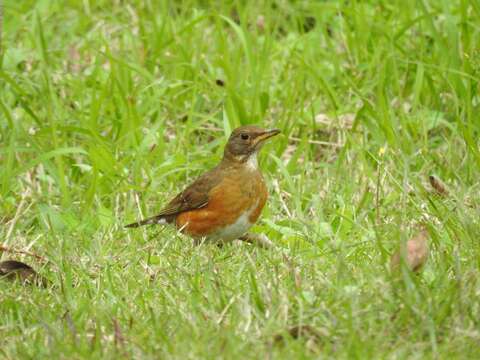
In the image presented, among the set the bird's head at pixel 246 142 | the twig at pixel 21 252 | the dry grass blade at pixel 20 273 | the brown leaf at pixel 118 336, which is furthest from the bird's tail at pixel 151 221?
the brown leaf at pixel 118 336

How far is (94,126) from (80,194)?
659 mm

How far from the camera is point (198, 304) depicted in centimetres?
490

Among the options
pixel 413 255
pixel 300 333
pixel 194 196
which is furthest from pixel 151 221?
pixel 300 333

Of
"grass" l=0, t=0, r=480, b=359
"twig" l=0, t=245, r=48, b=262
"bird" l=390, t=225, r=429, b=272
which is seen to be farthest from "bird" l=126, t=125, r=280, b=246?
"bird" l=390, t=225, r=429, b=272

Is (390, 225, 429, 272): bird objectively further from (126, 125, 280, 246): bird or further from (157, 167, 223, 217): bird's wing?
(157, 167, 223, 217): bird's wing

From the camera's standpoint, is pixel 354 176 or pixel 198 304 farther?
pixel 354 176

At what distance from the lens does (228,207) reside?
665cm

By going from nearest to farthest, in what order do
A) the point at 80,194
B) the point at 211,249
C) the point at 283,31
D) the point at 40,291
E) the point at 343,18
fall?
the point at 40,291 < the point at 211,249 < the point at 80,194 < the point at 343,18 < the point at 283,31

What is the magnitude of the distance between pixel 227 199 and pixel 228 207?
0.18ft

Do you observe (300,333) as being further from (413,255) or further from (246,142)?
(246,142)

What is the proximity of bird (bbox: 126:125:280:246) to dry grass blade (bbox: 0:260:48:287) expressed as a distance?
949 mm

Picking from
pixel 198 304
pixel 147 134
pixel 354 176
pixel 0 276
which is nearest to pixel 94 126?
pixel 147 134

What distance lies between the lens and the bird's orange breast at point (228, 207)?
6594 millimetres

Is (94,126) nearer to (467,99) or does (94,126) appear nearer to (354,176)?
(354,176)
